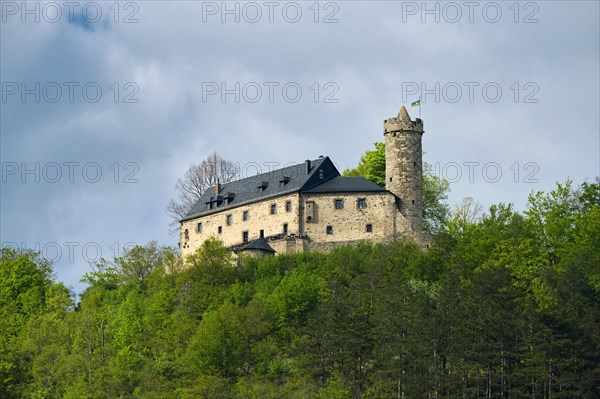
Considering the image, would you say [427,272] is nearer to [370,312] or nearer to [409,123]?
[370,312]

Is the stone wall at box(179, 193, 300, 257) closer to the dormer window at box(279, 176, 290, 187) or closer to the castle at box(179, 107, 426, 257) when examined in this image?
the castle at box(179, 107, 426, 257)

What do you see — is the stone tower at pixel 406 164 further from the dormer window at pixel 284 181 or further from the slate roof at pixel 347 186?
the dormer window at pixel 284 181

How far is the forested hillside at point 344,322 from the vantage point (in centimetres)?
6103

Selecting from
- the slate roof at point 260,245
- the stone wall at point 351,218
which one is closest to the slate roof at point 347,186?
the stone wall at point 351,218

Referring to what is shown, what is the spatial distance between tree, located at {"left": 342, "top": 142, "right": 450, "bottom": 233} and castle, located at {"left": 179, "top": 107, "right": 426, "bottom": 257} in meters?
5.38

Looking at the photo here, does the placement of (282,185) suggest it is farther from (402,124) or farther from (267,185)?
(402,124)

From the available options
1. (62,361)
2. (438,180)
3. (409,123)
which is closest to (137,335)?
(62,361)

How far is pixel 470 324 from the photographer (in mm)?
61375

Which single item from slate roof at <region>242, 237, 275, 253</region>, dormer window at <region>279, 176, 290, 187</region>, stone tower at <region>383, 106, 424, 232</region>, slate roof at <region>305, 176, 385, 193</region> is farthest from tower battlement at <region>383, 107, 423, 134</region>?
slate roof at <region>242, 237, 275, 253</region>

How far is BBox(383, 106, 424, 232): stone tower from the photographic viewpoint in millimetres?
81562

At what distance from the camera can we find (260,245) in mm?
82375

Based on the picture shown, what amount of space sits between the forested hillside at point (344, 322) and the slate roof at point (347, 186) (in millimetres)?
5119

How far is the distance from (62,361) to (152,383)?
661 cm

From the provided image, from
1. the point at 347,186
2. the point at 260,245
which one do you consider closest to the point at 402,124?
the point at 347,186
